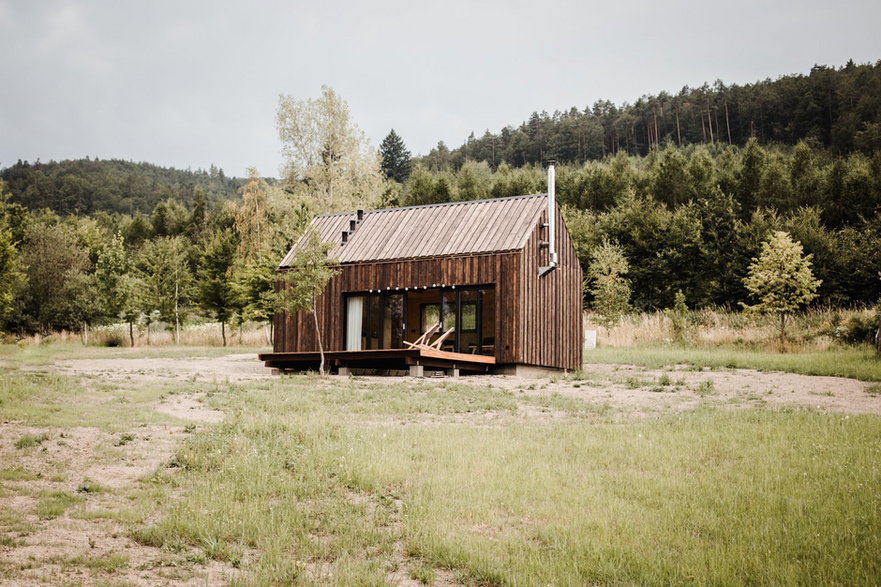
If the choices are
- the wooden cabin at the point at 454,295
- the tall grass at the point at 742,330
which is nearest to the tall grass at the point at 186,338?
the wooden cabin at the point at 454,295

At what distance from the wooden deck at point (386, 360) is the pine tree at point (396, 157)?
204 ft

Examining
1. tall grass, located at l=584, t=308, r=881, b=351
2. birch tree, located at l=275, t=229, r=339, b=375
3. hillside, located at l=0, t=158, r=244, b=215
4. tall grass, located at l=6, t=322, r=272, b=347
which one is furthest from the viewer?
hillside, located at l=0, t=158, r=244, b=215

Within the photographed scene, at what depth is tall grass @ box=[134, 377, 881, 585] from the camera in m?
5.61

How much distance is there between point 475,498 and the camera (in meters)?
7.09

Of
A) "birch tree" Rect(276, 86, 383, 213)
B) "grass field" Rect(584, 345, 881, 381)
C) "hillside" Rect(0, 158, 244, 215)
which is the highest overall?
"hillside" Rect(0, 158, 244, 215)

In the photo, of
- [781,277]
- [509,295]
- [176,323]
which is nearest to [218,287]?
[176,323]

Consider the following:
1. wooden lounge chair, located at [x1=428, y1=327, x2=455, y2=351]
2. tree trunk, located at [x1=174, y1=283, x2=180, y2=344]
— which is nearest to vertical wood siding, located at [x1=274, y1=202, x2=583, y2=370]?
wooden lounge chair, located at [x1=428, y1=327, x2=455, y2=351]

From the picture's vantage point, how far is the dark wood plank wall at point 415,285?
19391 millimetres

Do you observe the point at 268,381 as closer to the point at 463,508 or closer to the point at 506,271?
the point at 506,271

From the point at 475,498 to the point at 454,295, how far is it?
44.2 feet

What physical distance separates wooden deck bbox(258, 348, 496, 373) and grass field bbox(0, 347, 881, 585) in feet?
22.2

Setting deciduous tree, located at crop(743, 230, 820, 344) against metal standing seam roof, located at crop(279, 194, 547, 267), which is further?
deciduous tree, located at crop(743, 230, 820, 344)

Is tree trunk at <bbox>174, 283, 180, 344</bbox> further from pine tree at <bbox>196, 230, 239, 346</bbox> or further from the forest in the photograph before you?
pine tree at <bbox>196, 230, 239, 346</bbox>

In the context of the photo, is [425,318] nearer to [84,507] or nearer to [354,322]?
[354,322]
